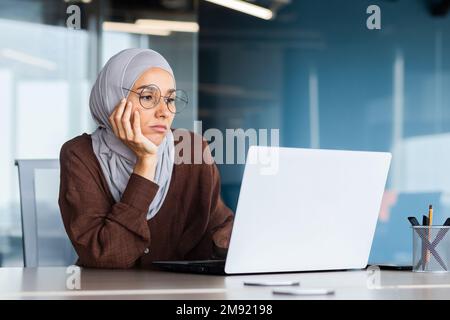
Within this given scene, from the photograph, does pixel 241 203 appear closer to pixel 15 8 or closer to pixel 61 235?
pixel 61 235

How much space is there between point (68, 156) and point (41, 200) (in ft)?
1.16

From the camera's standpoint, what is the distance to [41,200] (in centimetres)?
256

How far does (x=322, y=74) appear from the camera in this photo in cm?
472

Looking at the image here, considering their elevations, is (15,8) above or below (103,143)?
above

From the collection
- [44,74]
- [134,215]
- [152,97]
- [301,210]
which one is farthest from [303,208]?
[44,74]

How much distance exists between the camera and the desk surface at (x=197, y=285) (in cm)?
141

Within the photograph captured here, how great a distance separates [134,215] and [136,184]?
0.08m

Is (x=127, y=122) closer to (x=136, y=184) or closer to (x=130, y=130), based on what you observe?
(x=130, y=130)

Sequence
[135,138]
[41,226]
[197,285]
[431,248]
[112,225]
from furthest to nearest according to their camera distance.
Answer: [41,226] → [135,138] → [112,225] → [431,248] → [197,285]

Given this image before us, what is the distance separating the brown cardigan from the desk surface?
123 millimetres

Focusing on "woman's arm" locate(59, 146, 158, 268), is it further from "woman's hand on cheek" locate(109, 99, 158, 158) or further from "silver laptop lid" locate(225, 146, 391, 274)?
"silver laptop lid" locate(225, 146, 391, 274)

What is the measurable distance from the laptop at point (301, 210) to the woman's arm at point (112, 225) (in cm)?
22

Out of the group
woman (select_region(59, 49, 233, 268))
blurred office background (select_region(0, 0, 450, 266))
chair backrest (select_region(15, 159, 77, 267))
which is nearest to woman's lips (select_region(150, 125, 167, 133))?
woman (select_region(59, 49, 233, 268))
